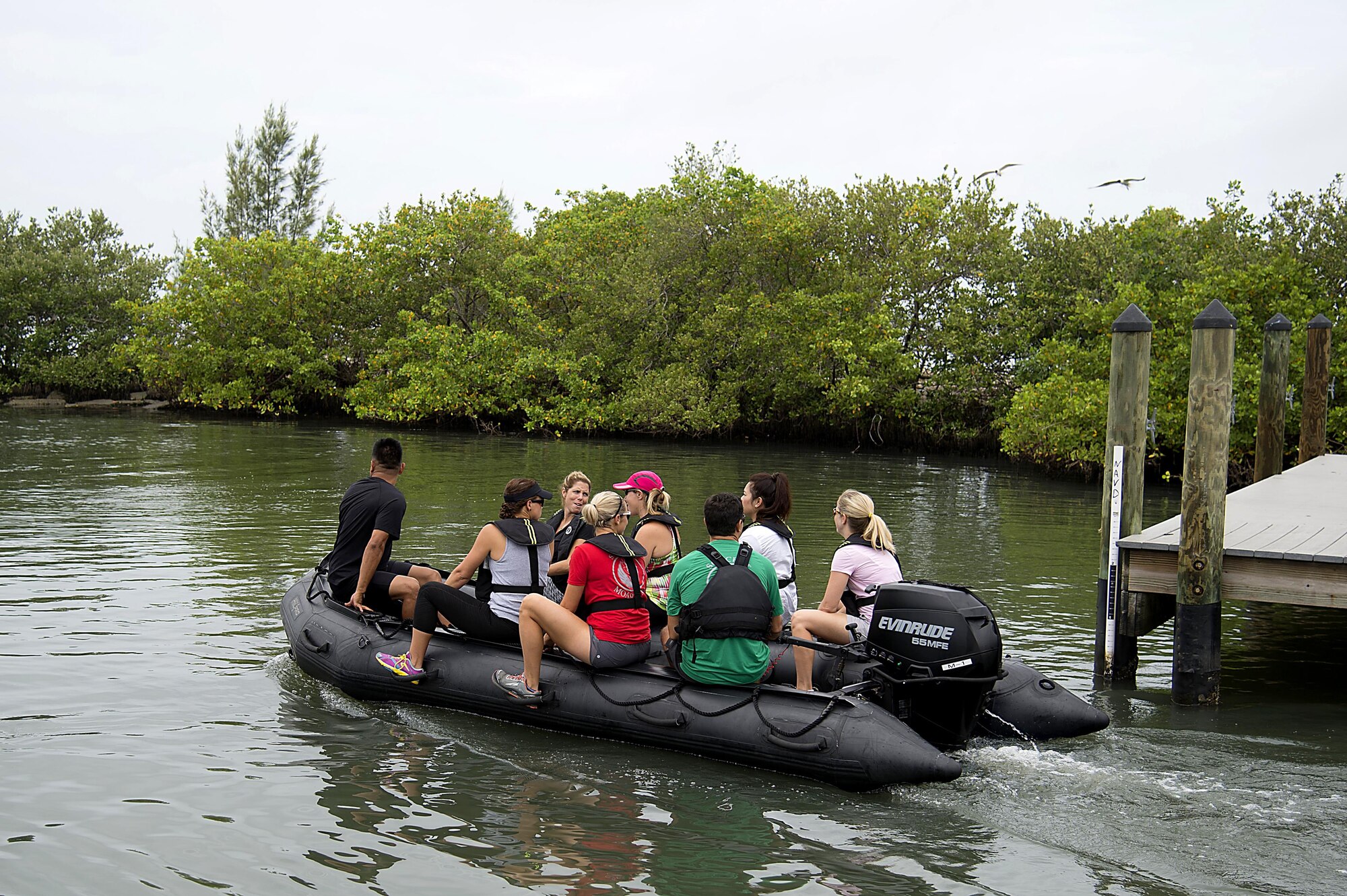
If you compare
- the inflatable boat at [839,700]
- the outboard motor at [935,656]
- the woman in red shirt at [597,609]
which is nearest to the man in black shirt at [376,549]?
the inflatable boat at [839,700]

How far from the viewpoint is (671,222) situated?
3231 cm

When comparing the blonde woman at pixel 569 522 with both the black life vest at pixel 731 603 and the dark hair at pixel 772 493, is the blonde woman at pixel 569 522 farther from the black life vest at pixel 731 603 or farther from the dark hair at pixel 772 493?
the black life vest at pixel 731 603

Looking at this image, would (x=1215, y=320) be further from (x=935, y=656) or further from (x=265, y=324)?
(x=265, y=324)

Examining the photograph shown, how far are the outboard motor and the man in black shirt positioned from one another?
3135mm

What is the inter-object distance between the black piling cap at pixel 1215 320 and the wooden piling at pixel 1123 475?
0.51 m

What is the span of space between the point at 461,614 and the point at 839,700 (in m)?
2.32

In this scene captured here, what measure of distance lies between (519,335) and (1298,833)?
29.9 m

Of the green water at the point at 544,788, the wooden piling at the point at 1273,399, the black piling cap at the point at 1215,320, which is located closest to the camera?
the green water at the point at 544,788

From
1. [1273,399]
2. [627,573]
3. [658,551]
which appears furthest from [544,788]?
[1273,399]

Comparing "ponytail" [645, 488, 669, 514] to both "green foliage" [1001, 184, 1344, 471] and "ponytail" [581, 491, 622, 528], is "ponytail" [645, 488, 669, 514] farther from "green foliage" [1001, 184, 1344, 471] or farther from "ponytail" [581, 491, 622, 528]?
"green foliage" [1001, 184, 1344, 471]

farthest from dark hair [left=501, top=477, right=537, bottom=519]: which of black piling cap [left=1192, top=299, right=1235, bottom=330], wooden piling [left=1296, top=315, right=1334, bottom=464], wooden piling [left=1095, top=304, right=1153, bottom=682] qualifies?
wooden piling [left=1296, top=315, right=1334, bottom=464]

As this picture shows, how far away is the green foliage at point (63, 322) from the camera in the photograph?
42125 millimetres

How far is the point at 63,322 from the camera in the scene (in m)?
43.1

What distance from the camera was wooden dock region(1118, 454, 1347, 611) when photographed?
6801 millimetres
